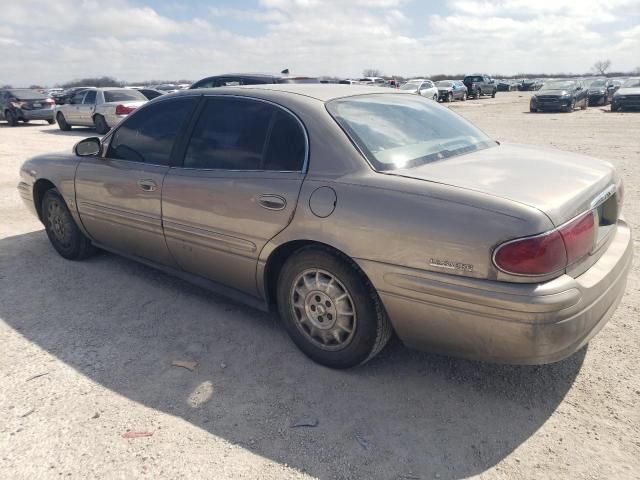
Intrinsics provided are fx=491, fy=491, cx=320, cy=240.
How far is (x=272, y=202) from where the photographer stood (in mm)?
2918

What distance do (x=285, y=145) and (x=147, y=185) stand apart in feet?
4.26

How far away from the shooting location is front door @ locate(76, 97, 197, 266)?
3684 millimetres

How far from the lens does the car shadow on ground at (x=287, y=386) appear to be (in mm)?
2332

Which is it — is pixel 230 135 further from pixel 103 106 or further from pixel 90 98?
pixel 90 98

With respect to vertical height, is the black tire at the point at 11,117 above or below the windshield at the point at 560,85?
below

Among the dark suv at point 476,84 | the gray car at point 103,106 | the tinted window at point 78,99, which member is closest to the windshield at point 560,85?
the dark suv at point 476,84

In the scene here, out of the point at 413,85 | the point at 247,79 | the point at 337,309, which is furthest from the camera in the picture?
the point at 413,85

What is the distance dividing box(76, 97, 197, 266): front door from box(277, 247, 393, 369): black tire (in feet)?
4.00

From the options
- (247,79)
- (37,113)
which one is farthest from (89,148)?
(37,113)

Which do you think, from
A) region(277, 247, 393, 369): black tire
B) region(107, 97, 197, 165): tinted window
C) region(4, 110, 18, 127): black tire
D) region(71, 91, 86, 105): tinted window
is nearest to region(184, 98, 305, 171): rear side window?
region(107, 97, 197, 165): tinted window

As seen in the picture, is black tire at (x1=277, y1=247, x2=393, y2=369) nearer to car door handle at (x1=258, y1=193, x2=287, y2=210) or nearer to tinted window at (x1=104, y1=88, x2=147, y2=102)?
car door handle at (x1=258, y1=193, x2=287, y2=210)

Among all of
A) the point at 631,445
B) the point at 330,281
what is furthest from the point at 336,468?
the point at 631,445

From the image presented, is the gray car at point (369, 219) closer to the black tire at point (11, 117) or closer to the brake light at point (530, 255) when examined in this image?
the brake light at point (530, 255)

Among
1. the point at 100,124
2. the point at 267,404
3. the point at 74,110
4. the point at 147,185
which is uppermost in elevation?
the point at 147,185
